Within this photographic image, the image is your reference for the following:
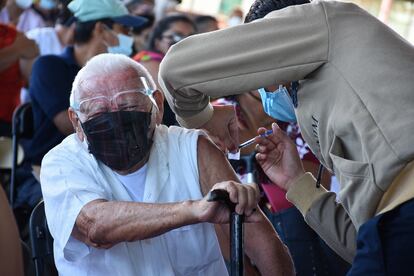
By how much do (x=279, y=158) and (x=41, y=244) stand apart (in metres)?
0.98

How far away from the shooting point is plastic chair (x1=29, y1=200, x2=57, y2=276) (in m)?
2.74

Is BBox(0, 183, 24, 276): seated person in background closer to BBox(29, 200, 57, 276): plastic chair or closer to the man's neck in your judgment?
BBox(29, 200, 57, 276): plastic chair

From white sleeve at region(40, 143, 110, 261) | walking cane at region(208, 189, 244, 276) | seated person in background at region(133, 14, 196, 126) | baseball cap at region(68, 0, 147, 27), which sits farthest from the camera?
seated person in background at region(133, 14, 196, 126)

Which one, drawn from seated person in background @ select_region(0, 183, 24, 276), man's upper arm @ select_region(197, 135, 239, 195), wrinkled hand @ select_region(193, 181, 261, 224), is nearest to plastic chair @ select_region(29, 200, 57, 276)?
seated person in background @ select_region(0, 183, 24, 276)

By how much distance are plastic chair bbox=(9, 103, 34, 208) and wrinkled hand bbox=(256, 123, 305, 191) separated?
8.27 ft

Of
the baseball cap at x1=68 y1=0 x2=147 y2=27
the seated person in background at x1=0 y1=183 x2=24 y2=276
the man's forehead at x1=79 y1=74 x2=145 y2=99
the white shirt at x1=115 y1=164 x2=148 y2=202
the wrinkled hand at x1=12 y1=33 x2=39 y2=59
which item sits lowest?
the wrinkled hand at x1=12 y1=33 x2=39 y2=59

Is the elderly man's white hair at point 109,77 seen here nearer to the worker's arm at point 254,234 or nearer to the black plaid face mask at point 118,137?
the black plaid face mask at point 118,137

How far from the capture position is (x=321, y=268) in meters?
3.31

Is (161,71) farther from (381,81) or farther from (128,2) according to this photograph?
(128,2)

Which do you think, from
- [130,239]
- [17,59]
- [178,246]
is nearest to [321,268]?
[178,246]

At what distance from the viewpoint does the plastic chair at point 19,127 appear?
184 inches

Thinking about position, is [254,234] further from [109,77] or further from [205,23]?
[205,23]

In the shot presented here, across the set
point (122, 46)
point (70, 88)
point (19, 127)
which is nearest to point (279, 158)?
point (70, 88)

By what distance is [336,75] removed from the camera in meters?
1.89
